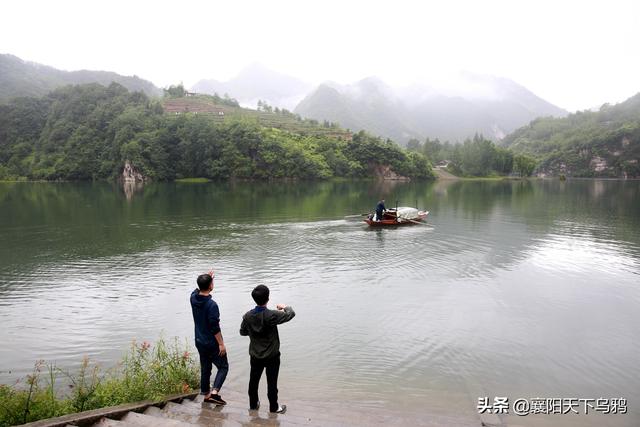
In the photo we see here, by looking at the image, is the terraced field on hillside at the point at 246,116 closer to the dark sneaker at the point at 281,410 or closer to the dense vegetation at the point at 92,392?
the dense vegetation at the point at 92,392

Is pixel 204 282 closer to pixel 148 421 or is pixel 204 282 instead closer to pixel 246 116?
pixel 148 421

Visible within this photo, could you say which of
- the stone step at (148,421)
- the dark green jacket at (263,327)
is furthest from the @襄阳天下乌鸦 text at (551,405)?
the stone step at (148,421)

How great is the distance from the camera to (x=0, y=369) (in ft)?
37.0

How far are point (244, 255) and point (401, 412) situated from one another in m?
17.2

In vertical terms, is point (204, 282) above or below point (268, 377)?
above

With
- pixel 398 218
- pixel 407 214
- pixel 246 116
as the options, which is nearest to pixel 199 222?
pixel 398 218

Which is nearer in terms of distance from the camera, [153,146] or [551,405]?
[551,405]

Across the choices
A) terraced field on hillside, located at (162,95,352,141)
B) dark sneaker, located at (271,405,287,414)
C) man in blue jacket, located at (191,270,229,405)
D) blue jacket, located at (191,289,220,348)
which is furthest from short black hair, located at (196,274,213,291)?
terraced field on hillside, located at (162,95,352,141)

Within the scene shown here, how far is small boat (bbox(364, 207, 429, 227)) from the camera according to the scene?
3584 cm

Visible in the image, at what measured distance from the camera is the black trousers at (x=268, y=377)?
305 inches

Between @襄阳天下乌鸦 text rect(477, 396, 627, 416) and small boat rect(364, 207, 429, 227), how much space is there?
2607cm

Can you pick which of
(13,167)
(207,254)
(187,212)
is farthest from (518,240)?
(13,167)

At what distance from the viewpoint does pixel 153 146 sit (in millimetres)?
124438

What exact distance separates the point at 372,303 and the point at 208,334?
9.85m
